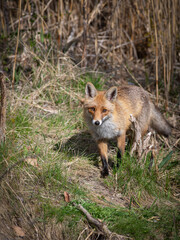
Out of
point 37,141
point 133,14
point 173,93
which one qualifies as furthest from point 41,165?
point 133,14

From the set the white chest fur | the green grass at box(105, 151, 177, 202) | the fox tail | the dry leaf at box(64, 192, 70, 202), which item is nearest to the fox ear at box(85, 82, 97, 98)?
the white chest fur

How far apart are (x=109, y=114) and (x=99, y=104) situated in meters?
0.21

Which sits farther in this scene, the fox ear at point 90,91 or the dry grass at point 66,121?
the fox ear at point 90,91

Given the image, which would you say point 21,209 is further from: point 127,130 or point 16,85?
point 16,85

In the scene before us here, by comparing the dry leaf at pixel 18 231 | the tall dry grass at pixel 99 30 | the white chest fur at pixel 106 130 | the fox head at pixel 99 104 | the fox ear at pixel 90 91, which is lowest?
the dry leaf at pixel 18 231

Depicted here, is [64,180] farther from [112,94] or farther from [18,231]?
[112,94]

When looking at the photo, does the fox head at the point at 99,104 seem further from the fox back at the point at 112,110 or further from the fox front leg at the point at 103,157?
the fox front leg at the point at 103,157

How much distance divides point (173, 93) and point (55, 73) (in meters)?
2.69

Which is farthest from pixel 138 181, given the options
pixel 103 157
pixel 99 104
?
pixel 99 104

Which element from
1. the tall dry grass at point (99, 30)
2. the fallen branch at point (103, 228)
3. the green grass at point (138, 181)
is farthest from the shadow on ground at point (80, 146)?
the tall dry grass at point (99, 30)

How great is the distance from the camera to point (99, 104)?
419 centimetres

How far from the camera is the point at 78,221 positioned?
3.25m

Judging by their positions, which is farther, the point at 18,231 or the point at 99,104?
the point at 99,104

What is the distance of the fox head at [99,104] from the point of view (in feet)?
13.5
